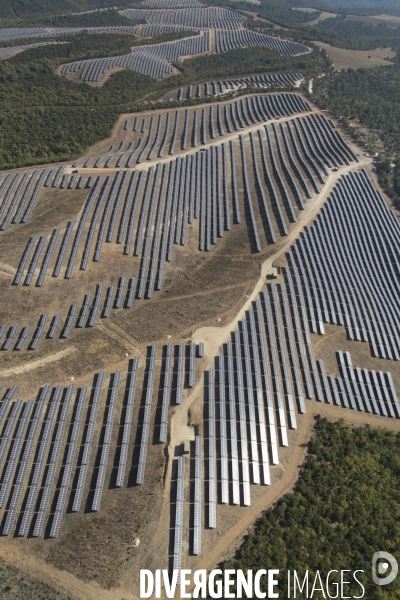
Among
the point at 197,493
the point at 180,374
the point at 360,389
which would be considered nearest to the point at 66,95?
the point at 180,374

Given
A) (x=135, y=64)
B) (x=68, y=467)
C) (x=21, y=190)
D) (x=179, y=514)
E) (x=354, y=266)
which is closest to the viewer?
(x=179, y=514)

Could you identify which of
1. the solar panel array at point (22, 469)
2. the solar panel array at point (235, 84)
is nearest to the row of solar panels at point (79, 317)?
the solar panel array at point (22, 469)

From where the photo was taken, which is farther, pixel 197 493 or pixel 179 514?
pixel 197 493

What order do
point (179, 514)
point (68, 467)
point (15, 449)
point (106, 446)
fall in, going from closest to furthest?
point (179, 514) → point (68, 467) → point (15, 449) → point (106, 446)

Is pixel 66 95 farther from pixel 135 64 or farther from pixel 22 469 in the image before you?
pixel 22 469

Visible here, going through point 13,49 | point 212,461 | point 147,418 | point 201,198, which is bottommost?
point 212,461

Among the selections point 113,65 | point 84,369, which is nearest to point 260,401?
point 84,369
